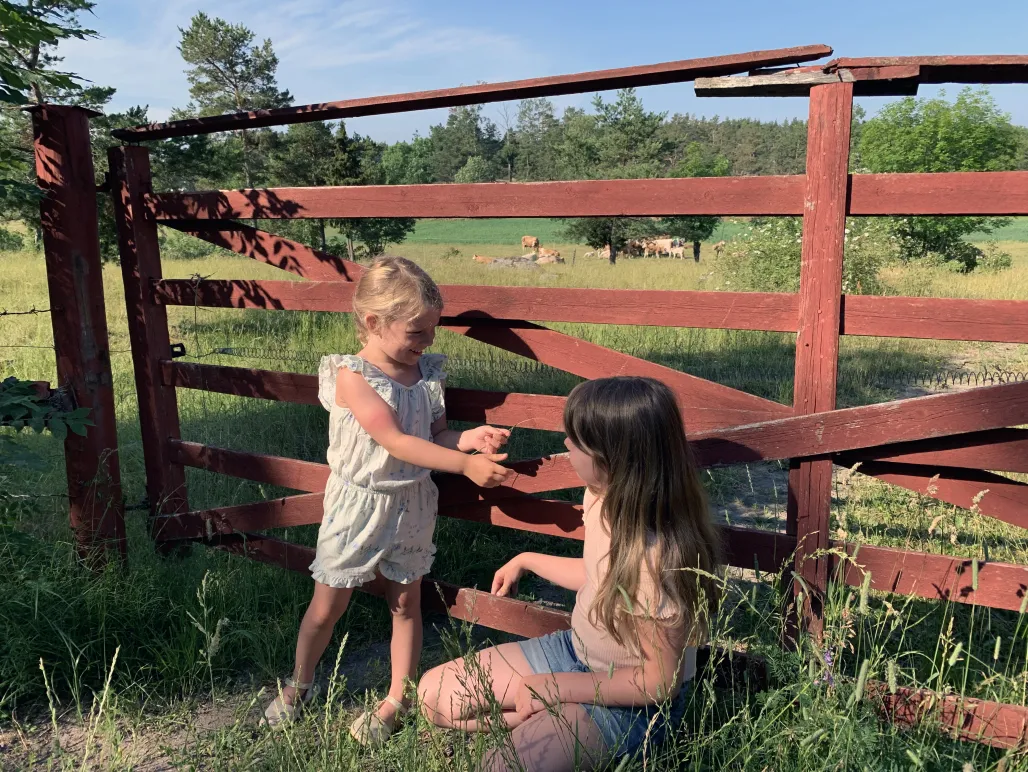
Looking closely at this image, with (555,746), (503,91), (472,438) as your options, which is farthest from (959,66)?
(555,746)

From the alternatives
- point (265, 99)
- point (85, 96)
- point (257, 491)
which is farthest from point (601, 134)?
point (257, 491)

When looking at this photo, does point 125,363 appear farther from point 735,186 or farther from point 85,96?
point 735,186

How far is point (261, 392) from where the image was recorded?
3240mm

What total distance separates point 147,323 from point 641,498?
2.50 m

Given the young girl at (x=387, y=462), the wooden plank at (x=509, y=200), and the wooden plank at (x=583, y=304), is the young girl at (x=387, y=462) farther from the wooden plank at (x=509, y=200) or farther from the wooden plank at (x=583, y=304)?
the wooden plank at (x=509, y=200)

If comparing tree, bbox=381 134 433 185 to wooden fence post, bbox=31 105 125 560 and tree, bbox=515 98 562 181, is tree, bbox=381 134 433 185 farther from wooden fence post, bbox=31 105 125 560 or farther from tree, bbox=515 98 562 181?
wooden fence post, bbox=31 105 125 560

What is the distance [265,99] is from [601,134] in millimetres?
17934

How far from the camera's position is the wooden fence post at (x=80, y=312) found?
10.4ft

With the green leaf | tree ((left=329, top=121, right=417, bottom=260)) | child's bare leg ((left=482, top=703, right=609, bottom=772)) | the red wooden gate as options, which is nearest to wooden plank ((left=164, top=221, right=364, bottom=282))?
the red wooden gate

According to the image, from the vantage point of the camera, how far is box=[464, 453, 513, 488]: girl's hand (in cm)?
229

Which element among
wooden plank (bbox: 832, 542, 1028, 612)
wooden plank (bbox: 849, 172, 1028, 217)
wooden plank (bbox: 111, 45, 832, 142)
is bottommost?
wooden plank (bbox: 832, 542, 1028, 612)

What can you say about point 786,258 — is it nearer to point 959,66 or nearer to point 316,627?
point 959,66

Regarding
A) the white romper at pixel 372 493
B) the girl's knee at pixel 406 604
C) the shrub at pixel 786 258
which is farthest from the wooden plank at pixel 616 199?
the shrub at pixel 786 258

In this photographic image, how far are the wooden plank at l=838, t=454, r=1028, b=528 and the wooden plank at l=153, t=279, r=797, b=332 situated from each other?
54 cm
